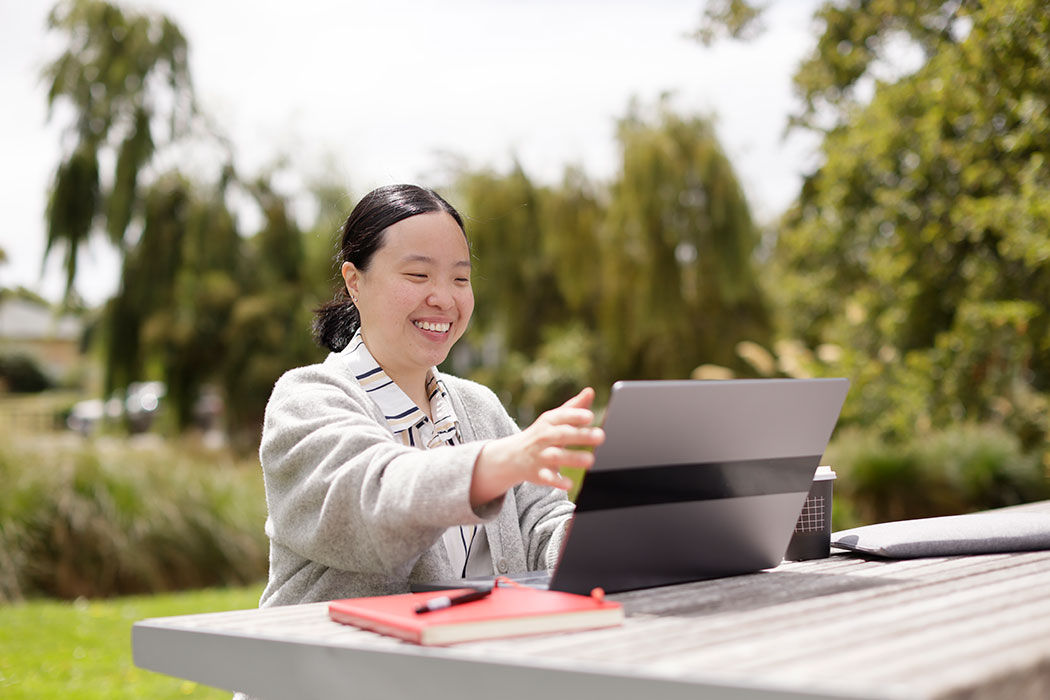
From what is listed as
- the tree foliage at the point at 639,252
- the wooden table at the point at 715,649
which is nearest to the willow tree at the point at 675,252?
the tree foliage at the point at 639,252

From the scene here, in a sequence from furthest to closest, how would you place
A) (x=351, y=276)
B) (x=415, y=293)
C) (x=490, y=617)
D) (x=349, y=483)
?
(x=351, y=276), (x=415, y=293), (x=349, y=483), (x=490, y=617)

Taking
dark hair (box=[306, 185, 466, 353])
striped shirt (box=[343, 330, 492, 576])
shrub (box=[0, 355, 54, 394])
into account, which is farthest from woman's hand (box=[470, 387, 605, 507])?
shrub (box=[0, 355, 54, 394])

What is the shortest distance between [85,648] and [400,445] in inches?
173

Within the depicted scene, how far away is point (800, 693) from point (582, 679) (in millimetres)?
212

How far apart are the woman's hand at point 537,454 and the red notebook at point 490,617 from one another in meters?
0.14

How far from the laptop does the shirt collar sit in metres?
0.47

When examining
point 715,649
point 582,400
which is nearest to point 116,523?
point 582,400

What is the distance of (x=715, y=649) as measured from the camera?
1.05 meters

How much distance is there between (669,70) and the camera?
14.1m

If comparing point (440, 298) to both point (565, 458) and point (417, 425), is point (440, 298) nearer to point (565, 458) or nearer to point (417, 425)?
point (417, 425)

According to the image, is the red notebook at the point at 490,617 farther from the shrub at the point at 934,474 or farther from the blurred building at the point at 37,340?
the blurred building at the point at 37,340

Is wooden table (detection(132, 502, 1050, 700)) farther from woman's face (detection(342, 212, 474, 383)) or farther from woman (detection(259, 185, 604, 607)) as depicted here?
woman's face (detection(342, 212, 474, 383))

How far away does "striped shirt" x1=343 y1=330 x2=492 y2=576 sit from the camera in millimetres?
1957

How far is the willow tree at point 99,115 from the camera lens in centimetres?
1280
